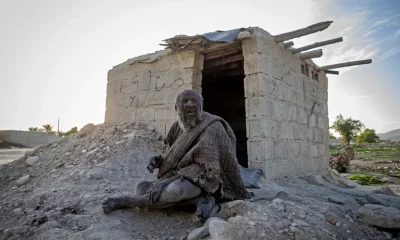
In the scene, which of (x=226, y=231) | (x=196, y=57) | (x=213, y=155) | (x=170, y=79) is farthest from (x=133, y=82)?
(x=226, y=231)

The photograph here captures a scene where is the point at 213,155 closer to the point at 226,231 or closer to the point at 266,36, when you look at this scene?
the point at 226,231

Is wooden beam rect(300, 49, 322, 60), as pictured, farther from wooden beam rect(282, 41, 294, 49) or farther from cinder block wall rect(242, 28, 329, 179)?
wooden beam rect(282, 41, 294, 49)

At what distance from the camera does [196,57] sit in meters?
5.46

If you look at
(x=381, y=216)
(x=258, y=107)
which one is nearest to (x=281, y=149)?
(x=258, y=107)

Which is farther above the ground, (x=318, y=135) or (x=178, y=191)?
(x=318, y=135)

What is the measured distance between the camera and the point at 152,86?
6078 mm

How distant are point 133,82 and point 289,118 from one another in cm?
376

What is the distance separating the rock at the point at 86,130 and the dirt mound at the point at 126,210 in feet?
4.55

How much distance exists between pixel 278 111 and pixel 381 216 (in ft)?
9.59

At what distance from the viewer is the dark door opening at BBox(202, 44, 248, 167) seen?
7.21 meters

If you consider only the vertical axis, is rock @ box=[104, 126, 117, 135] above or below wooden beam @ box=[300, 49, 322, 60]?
below

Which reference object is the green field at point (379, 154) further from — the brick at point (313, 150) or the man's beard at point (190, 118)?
the man's beard at point (190, 118)

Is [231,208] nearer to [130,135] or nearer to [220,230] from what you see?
[220,230]

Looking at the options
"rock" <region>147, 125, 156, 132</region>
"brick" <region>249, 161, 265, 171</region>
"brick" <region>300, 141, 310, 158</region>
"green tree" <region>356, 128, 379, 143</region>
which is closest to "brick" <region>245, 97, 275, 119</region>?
"brick" <region>249, 161, 265, 171</region>
